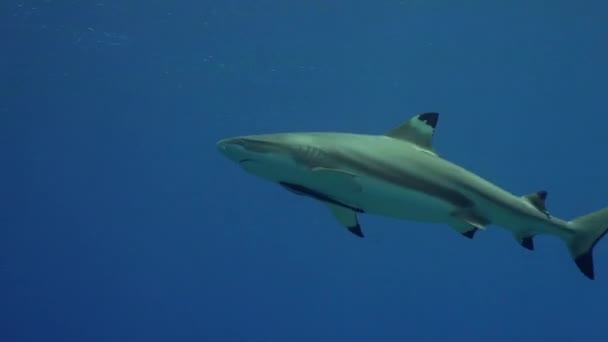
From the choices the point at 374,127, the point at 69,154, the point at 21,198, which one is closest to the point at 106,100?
the point at 69,154

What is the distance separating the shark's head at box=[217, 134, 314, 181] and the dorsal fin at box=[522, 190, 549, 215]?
2.31 metres

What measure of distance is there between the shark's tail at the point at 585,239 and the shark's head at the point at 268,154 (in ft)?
9.54

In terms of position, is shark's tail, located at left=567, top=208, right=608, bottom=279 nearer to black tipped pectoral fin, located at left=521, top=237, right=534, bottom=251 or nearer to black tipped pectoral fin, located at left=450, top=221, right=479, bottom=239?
black tipped pectoral fin, located at left=521, top=237, right=534, bottom=251

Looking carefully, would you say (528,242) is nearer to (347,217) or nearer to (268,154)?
(347,217)

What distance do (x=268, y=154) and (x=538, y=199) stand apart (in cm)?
273

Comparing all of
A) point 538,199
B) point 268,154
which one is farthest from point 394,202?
point 538,199

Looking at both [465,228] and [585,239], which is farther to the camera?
[585,239]

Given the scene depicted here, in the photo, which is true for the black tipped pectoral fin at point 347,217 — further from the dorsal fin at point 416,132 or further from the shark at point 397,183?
the dorsal fin at point 416,132

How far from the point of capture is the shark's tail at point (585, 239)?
6.30 meters

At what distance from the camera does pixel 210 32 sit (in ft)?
71.7

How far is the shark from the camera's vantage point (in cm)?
505

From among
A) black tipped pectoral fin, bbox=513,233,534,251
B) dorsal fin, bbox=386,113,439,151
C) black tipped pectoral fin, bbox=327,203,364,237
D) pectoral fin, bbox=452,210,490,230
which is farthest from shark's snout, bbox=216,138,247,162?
black tipped pectoral fin, bbox=513,233,534,251

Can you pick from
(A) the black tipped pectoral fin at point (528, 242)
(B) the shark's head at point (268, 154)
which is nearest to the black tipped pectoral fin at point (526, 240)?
(A) the black tipped pectoral fin at point (528, 242)

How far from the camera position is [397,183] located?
17.9ft
